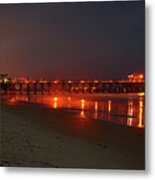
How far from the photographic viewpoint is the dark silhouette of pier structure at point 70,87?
2.92 meters

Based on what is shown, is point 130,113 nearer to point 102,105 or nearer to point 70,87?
point 102,105

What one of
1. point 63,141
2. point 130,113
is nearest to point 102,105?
point 130,113

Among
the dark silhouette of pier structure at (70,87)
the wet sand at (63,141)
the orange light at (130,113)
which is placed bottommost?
the wet sand at (63,141)

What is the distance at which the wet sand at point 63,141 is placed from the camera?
9.43 ft

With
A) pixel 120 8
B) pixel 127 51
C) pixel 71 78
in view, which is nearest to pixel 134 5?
pixel 120 8

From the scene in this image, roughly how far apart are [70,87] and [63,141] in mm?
323

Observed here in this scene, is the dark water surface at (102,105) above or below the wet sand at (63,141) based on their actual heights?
above

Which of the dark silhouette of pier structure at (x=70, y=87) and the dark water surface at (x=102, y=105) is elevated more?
the dark silhouette of pier structure at (x=70, y=87)

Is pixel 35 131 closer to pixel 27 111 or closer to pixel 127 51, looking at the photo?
pixel 27 111

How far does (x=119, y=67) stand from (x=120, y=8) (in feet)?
1.13

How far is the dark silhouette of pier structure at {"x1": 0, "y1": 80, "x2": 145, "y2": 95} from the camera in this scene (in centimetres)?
292

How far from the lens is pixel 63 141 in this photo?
2932 mm

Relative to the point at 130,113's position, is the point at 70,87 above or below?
above

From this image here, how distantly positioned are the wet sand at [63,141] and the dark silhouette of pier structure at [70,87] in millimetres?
92
